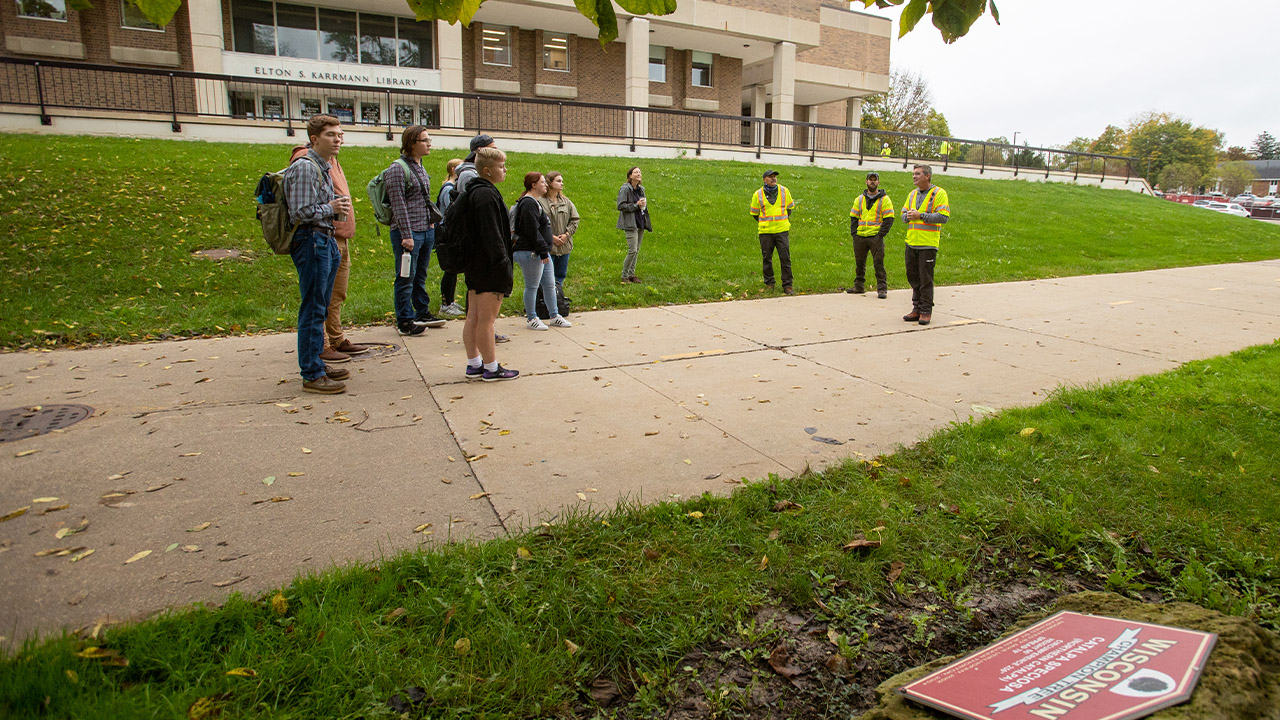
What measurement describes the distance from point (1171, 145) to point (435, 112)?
89474mm

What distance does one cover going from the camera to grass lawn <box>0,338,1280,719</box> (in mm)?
2473

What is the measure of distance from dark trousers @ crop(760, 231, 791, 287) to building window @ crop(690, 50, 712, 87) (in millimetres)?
25791

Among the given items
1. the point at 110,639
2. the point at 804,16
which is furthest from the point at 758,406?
the point at 804,16

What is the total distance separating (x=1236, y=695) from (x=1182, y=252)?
21199mm

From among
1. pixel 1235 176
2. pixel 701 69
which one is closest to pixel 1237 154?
pixel 1235 176

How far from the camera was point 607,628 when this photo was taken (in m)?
2.80

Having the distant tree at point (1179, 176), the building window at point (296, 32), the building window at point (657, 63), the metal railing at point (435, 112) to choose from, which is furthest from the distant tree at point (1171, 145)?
the building window at point (296, 32)

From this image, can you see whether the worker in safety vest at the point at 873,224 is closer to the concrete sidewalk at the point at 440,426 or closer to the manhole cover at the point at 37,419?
the concrete sidewalk at the point at 440,426

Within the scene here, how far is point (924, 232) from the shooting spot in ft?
30.8

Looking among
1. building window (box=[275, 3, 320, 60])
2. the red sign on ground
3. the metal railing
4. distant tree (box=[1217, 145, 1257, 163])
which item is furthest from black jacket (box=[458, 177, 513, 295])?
distant tree (box=[1217, 145, 1257, 163])

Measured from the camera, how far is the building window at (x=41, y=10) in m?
23.7

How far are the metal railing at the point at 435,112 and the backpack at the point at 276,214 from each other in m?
16.6

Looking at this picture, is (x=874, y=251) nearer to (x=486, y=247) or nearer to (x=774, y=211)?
(x=774, y=211)

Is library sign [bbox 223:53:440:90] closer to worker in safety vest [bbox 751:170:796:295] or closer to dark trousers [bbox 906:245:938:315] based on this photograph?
worker in safety vest [bbox 751:170:796:295]
